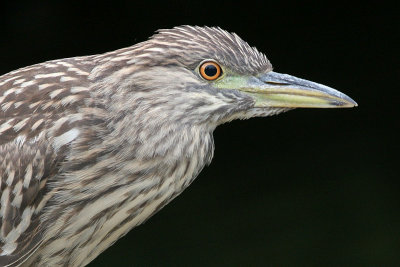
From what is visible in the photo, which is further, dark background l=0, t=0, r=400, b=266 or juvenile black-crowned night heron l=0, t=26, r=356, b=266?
dark background l=0, t=0, r=400, b=266

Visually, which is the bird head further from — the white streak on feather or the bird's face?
the white streak on feather

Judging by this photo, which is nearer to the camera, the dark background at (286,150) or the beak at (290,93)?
the beak at (290,93)

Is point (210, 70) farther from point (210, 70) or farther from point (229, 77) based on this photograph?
point (229, 77)

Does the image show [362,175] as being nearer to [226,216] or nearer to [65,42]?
[226,216]

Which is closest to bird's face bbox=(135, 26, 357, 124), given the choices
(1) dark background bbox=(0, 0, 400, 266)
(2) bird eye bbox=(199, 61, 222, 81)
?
(2) bird eye bbox=(199, 61, 222, 81)

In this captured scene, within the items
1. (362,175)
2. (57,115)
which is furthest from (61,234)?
(362,175)

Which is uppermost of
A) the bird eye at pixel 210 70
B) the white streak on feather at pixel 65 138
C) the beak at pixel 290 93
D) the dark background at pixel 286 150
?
the bird eye at pixel 210 70

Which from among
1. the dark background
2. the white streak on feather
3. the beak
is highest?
the beak

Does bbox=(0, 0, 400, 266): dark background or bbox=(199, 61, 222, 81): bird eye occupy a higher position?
bbox=(199, 61, 222, 81): bird eye

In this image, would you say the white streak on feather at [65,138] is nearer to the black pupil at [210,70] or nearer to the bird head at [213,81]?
the bird head at [213,81]

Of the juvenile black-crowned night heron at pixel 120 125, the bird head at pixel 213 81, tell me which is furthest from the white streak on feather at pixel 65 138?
the bird head at pixel 213 81
